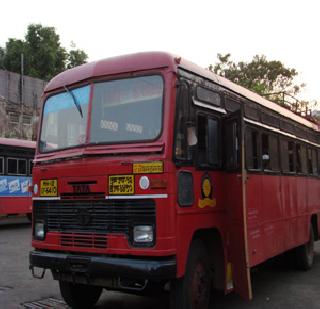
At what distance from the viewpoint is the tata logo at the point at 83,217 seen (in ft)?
18.5

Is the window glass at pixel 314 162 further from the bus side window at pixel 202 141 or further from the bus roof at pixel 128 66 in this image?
the bus side window at pixel 202 141

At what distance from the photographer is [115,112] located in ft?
18.9

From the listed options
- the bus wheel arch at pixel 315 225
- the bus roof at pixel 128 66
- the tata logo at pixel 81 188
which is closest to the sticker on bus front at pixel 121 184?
the tata logo at pixel 81 188

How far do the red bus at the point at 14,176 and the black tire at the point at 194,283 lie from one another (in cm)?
1323

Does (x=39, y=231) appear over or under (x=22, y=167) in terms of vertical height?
under

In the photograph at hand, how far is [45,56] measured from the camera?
40.7m

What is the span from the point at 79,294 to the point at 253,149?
10.5 feet

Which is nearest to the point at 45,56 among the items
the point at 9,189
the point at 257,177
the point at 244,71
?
the point at 244,71

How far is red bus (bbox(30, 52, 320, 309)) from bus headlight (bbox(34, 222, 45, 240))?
0.02m

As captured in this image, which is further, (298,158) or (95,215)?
(298,158)

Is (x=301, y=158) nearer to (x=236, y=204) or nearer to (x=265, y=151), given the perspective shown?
(x=265, y=151)

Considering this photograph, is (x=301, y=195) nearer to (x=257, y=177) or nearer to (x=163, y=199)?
(x=257, y=177)

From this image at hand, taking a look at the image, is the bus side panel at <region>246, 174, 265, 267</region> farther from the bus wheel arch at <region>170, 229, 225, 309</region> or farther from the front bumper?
the front bumper

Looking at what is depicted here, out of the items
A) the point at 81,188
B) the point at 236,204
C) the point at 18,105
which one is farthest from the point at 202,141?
the point at 18,105
